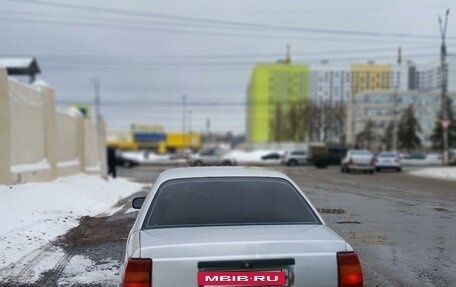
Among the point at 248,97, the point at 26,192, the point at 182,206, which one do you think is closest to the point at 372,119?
the point at 248,97

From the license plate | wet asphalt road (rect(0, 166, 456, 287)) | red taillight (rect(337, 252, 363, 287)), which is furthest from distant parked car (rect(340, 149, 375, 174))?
the license plate

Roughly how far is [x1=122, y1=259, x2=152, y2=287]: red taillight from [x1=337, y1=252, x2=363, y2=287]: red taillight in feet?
4.09

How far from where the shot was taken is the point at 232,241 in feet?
12.4

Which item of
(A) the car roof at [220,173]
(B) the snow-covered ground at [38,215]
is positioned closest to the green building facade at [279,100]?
(B) the snow-covered ground at [38,215]

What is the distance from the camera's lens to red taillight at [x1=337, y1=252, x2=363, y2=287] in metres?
3.79

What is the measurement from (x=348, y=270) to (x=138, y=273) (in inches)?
54.5

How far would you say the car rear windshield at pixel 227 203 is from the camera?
455 centimetres

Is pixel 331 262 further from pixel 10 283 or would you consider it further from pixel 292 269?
pixel 10 283

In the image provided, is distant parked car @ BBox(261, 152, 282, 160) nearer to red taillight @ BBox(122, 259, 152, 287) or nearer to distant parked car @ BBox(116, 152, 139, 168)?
distant parked car @ BBox(116, 152, 139, 168)

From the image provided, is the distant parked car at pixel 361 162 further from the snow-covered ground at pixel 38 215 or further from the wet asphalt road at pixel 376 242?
the snow-covered ground at pixel 38 215

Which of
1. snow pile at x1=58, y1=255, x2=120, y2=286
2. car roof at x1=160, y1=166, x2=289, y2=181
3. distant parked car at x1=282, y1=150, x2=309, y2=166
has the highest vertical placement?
car roof at x1=160, y1=166, x2=289, y2=181

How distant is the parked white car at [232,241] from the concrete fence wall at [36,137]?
1119 centimetres

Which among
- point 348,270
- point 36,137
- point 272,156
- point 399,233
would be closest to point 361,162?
point 36,137

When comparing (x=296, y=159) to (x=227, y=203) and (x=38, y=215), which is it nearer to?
(x=38, y=215)
